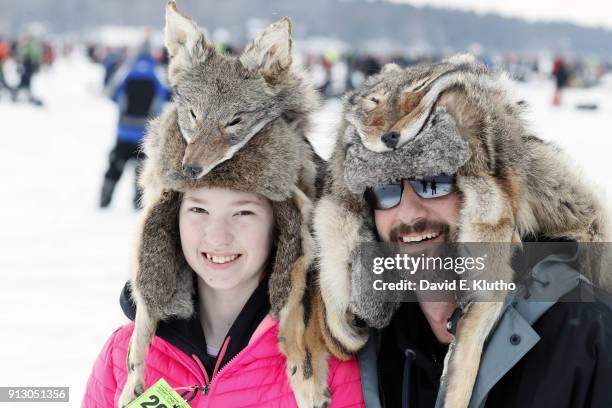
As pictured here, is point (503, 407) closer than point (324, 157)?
Yes

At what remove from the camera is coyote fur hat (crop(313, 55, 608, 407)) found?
1.99 meters

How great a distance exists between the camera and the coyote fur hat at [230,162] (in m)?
2.25

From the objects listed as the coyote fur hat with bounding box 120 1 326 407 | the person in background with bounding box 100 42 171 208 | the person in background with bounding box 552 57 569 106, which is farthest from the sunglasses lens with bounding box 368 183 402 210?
the person in background with bounding box 552 57 569 106

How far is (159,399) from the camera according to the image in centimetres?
225

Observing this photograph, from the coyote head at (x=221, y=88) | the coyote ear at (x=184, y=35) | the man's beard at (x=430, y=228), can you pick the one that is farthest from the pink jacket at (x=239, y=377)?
the coyote ear at (x=184, y=35)

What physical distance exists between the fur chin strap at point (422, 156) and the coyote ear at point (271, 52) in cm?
43

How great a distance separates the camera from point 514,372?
1.97 metres

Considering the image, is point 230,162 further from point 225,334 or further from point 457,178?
point 457,178

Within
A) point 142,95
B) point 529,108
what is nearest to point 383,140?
point 529,108

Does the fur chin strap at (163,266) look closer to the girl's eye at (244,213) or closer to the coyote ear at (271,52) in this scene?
the girl's eye at (244,213)

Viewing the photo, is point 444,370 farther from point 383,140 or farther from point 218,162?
point 218,162

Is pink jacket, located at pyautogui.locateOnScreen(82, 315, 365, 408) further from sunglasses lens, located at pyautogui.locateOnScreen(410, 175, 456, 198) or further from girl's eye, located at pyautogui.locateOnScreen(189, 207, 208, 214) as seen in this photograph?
sunglasses lens, located at pyautogui.locateOnScreen(410, 175, 456, 198)

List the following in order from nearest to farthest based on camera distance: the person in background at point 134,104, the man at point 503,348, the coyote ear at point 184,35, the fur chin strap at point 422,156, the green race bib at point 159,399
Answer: the man at point 503,348 < the fur chin strap at point 422,156 < the green race bib at point 159,399 < the coyote ear at point 184,35 < the person in background at point 134,104

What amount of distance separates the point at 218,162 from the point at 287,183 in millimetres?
251
